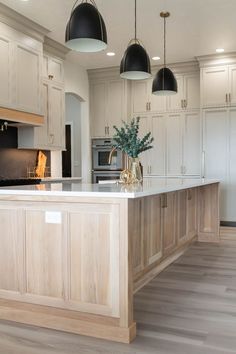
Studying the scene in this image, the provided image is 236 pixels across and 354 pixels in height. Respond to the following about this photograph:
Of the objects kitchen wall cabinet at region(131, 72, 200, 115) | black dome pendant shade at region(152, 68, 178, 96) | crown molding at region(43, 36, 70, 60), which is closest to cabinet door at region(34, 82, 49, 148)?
crown molding at region(43, 36, 70, 60)

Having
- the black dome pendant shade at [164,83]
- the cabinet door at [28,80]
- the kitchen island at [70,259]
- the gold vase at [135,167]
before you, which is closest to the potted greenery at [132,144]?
the gold vase at [135,167]

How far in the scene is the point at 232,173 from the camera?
6602 mm

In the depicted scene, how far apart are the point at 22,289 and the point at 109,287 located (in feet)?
2.24

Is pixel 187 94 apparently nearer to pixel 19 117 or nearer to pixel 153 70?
pixel 153 70

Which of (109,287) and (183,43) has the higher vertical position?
(183,43)

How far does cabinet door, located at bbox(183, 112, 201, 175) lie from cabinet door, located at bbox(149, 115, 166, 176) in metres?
0.41

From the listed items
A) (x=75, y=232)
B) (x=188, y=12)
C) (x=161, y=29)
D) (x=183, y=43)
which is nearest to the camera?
(x=75, y=232)

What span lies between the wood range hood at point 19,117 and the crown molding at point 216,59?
3.10m

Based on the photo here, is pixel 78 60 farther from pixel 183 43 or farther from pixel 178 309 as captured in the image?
pixel 178 309

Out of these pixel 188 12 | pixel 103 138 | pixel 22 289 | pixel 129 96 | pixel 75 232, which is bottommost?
pixel 22 289

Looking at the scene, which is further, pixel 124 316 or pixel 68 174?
pixel 68 174

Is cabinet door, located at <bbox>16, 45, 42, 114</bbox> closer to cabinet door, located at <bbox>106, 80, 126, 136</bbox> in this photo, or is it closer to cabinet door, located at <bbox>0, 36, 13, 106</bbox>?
cabinet door, located at <bbox>0, 36, 13, 106</bbox>

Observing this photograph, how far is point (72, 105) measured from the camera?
908cm

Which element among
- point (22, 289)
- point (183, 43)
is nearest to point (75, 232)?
point (22, 289)
